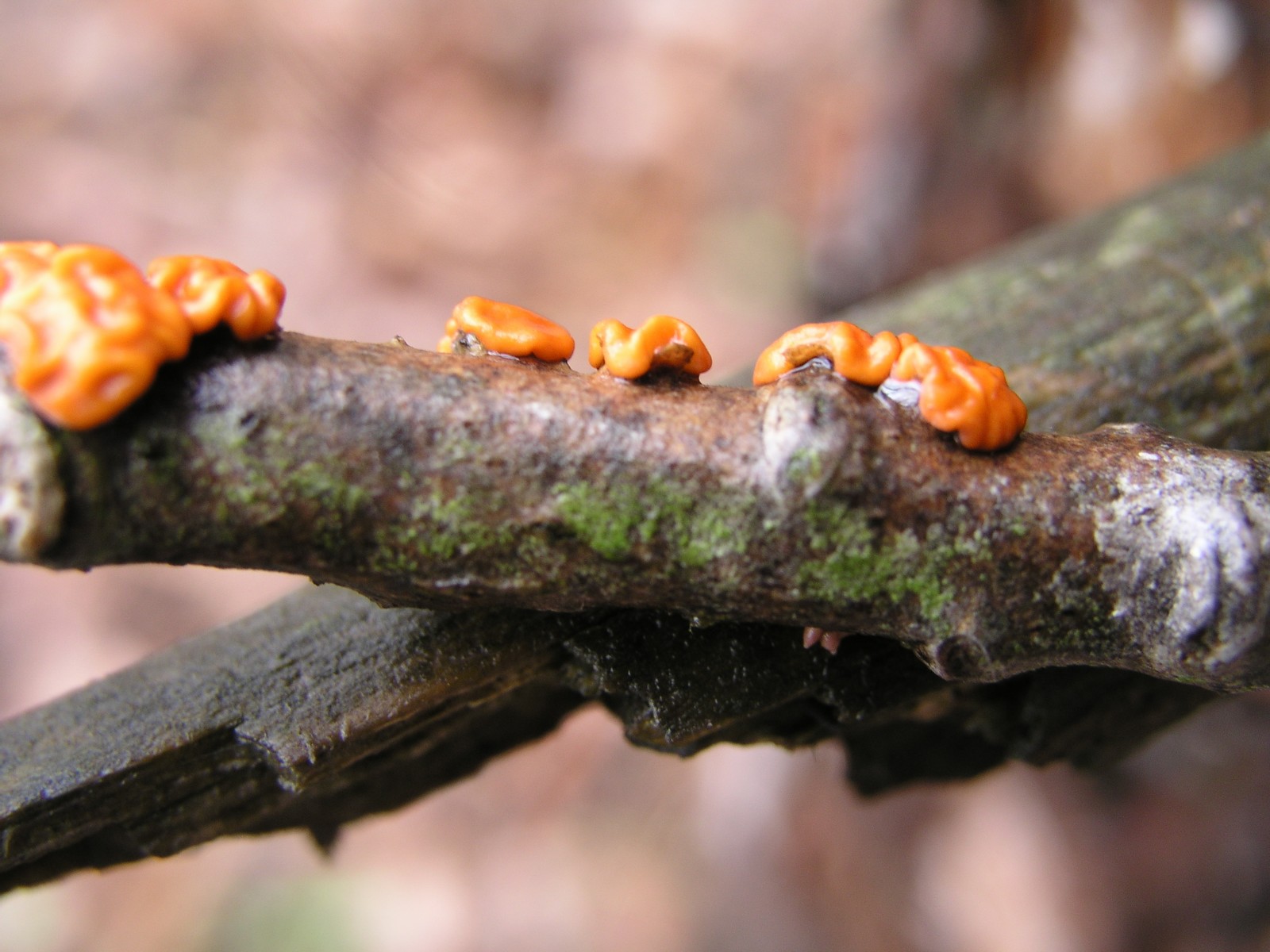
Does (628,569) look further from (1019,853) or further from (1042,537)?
(1019,853)

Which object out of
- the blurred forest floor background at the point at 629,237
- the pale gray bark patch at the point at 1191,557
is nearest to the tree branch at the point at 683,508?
the pale gray bark patch at the point at 1191,557

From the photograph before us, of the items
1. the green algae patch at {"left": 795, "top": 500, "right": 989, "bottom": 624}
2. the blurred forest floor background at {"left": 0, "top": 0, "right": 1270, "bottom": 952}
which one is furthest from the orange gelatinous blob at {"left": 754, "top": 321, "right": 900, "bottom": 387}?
the blurred forest floor background at {"left": 0, "top": 0, "right": 1270, "bottom": 952}

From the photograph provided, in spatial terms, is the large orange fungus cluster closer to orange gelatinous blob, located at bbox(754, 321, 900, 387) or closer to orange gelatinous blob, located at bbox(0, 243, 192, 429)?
orange gelatinous blob, located at bbox(0, 243, 192, 429)

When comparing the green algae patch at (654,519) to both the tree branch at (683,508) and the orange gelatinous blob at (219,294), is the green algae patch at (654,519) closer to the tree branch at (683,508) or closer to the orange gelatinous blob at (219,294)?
the tree branch at (683,508)

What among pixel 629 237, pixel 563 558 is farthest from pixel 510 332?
pixel 629 237

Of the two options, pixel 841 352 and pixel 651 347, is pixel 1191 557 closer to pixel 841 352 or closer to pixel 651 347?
pixel 841 352

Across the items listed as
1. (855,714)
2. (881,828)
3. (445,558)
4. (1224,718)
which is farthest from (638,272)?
(445,558)
